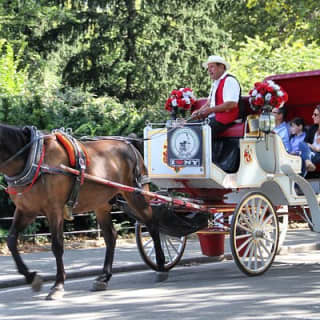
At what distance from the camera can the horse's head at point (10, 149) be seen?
345 inches

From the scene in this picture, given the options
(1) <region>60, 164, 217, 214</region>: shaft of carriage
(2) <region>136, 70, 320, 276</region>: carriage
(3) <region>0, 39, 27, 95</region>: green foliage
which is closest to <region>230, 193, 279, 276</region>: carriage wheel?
(2) <region>136, 70, 320, 276</region>: carriage

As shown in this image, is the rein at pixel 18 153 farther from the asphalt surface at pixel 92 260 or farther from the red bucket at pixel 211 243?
the red bucket at pixel 211 243

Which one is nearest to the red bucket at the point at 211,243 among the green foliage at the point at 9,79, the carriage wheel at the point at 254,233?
the carriage wheel at the point at 254,233

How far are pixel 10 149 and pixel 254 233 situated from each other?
3.30 metres

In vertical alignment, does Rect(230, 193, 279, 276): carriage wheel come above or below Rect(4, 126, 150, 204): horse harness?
below

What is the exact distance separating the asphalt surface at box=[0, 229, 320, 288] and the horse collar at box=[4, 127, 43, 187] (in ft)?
5.45

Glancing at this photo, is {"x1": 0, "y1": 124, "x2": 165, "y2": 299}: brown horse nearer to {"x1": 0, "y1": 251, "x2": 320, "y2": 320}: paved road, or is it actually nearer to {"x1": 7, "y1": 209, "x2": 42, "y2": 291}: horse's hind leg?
{"x1": 7, "y1": 209, "x2": 42, "y2": 291}: horse's hind leg

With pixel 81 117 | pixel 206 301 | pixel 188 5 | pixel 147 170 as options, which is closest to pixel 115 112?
pixel 81 117

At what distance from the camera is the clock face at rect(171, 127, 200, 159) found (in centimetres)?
1005

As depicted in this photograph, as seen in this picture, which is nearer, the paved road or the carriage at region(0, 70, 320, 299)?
the paved road

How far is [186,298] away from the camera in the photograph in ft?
28.1

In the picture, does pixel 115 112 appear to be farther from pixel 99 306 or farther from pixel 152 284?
pixel 99 306

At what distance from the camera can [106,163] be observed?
9.77 meters

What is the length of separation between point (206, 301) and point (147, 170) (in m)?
2.75
